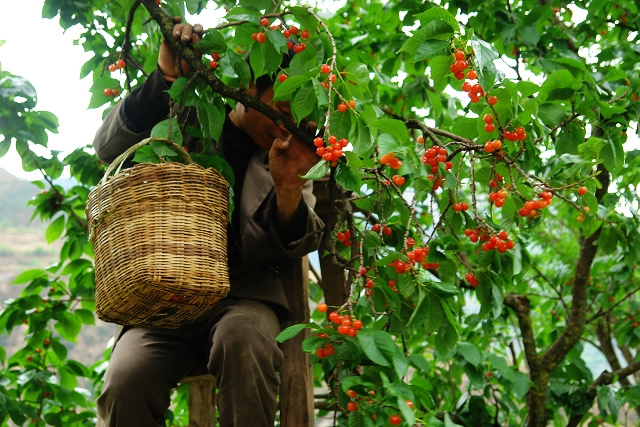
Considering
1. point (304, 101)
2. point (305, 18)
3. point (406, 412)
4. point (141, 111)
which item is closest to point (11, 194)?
point (141, 111)

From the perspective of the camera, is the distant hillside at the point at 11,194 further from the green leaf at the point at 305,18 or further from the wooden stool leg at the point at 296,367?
the green leaf at the point at 305,18

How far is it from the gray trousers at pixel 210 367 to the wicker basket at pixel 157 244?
173 millimetres

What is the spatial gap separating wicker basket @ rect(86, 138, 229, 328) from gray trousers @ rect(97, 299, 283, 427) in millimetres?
173

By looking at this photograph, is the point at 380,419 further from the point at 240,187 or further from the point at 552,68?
the point at 552,68

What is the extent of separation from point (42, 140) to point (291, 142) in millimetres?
1173

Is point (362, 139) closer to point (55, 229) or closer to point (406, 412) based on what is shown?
point (406, 412)

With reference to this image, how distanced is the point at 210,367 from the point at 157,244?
0.40 metres

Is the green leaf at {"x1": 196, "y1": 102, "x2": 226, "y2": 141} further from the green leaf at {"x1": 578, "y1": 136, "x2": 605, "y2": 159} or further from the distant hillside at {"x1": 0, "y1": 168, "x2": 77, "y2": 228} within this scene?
the distant hillside at {"x1": 0, "y1": 168, "x2": 77, "y2": 228}

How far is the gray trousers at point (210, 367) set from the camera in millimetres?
1644

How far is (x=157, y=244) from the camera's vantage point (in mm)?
1463

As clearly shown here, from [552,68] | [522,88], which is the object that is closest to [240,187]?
[522,88]

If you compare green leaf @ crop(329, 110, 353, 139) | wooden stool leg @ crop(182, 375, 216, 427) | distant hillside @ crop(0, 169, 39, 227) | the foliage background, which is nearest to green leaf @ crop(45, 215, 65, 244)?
the foliage background

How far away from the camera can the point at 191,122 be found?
6.68 ft

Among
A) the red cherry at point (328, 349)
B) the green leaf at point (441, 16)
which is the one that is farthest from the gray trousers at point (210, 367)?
the green leaf at point (441, 16)
